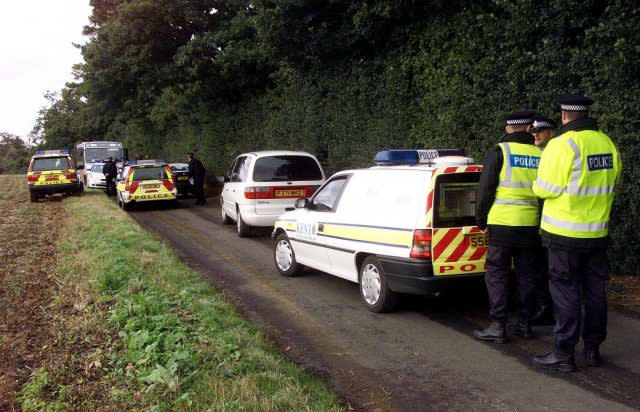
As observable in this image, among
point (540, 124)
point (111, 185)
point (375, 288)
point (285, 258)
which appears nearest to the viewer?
point (540, 124)

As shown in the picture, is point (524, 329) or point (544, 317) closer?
point (524, 329)

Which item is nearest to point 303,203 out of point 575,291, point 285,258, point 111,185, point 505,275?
point 285,258

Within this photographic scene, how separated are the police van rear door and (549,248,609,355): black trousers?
1.26 m

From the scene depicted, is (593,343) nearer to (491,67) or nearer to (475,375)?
(475,375)

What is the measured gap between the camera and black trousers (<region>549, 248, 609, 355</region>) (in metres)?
4.84

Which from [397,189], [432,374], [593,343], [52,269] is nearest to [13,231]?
[52,269]

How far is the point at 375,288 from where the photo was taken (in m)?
6.78

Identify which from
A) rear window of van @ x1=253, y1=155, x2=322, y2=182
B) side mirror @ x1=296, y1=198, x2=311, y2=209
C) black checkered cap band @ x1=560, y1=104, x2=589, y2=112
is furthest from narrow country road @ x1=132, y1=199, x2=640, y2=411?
rear window of van @ x1=253, y1=155, x2=322, y2=182

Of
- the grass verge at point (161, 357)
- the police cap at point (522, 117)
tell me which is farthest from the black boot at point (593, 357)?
the grass verge at point (161, 357)

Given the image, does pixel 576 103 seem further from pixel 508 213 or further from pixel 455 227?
pixel 455 227

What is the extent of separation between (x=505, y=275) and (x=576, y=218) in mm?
1060

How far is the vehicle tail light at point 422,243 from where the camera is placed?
6.09 m

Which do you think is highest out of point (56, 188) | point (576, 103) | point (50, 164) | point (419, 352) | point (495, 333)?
point (576, 103)

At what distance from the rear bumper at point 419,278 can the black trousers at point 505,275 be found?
1.53 ft
